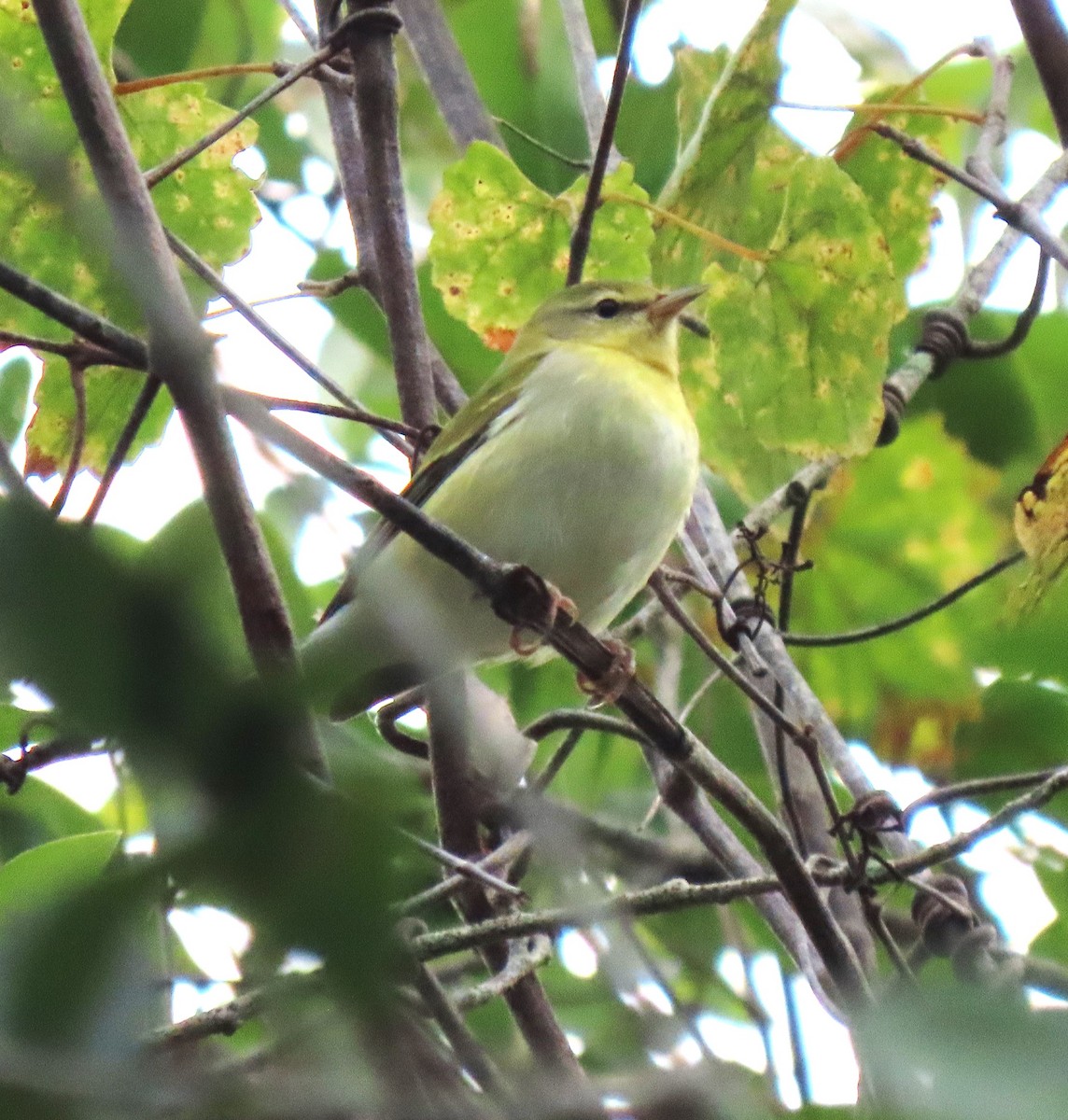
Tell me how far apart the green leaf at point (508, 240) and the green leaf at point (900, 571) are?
0.95 meters

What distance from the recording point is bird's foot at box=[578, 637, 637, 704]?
2098mm

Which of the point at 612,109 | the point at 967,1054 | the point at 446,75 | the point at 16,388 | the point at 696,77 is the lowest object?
the point at 967,1054

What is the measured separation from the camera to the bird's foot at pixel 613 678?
210 centimetres

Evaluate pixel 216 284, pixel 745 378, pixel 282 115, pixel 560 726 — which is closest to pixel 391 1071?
pixel 216 284

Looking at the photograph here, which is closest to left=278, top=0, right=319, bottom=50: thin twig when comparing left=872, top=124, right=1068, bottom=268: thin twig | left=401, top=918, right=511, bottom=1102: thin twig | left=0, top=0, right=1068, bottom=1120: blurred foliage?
left=0, top=0, right=1068, bottom=1120: blurred foliage

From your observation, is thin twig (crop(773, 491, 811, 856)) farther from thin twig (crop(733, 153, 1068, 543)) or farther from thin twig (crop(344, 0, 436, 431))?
thin twig (crop(344, 0, 436, 431))

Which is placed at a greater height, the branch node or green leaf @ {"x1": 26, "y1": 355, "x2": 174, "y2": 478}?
green leaf @ {"x1": 26, "y1": 355, "x2": 174, "y2": 478}

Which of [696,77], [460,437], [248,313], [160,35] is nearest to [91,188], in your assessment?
[248,313]

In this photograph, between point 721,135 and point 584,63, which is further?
point 584,63

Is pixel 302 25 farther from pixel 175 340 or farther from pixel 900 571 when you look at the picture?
pixel 175 340

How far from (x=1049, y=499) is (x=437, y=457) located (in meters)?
1.32

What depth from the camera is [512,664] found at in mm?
4031

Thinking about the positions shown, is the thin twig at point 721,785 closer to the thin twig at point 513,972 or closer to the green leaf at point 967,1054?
the thin twig at point 513,972

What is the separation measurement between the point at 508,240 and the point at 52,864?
1682 mm
